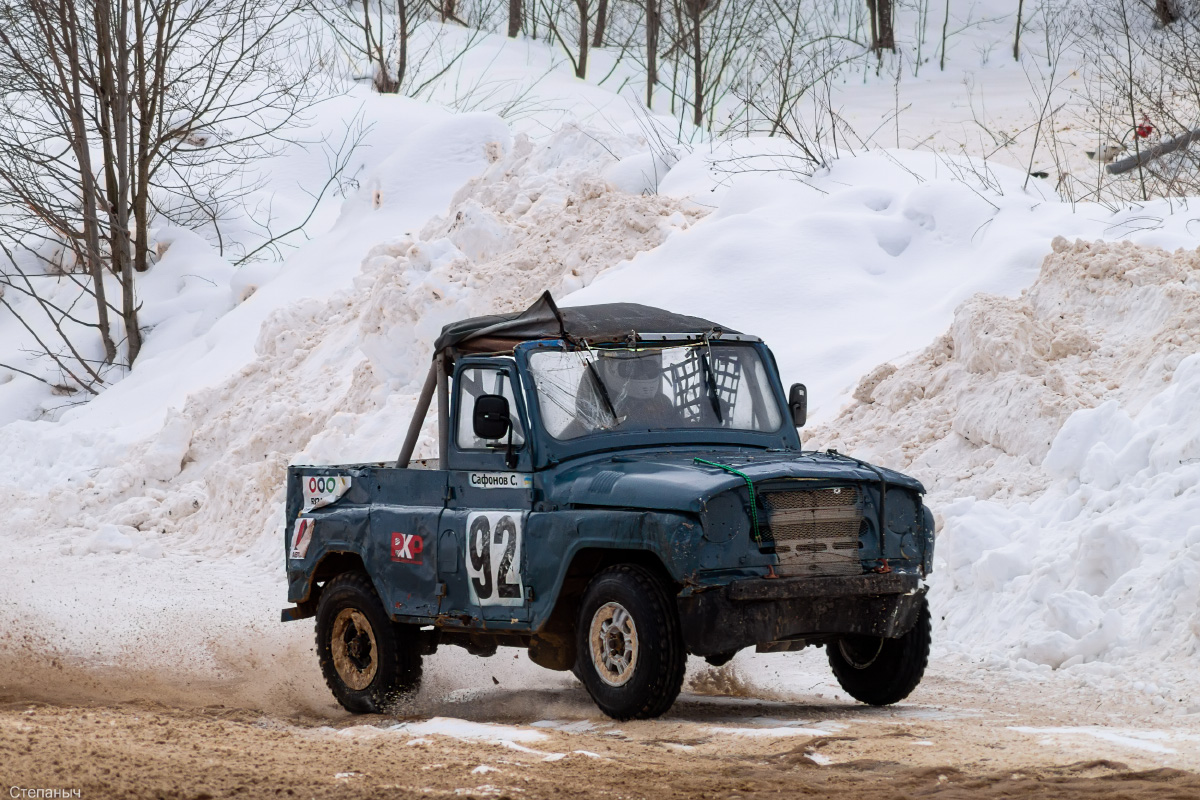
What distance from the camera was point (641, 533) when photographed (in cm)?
645

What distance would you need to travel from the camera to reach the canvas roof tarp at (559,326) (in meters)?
7.55

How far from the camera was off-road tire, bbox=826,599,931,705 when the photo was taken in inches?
283

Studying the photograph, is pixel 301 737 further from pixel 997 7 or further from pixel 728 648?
pixel 997 7

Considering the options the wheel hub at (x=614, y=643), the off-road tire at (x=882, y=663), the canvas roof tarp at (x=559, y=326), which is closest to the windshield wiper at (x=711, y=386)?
the canvas roof tarp at (x=559, y=326)

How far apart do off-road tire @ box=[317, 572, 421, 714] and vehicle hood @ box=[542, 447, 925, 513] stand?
57.1 inches

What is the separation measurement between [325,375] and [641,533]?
10.5 m

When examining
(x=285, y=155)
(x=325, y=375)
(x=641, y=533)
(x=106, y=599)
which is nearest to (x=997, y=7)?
(x=285, y=155)

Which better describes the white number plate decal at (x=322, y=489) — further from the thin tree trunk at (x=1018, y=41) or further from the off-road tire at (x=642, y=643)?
the thin tree trunk at (x=1018, y=41)

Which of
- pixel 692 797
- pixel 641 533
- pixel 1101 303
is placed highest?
pixel 1101 303

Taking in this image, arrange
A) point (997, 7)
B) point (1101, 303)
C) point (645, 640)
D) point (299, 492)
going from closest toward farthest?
point (645, 640)
point (299, 492)
point (1101, 303)
point (997, 7)

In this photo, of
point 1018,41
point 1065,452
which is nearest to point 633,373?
point 1065,452

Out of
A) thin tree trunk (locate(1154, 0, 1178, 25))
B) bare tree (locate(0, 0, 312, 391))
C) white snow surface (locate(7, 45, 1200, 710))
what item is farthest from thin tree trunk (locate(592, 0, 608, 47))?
white snow surface (locate(7, 45, 1200, 710))

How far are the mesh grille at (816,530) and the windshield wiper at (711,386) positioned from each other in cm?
106

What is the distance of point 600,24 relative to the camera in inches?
1304
